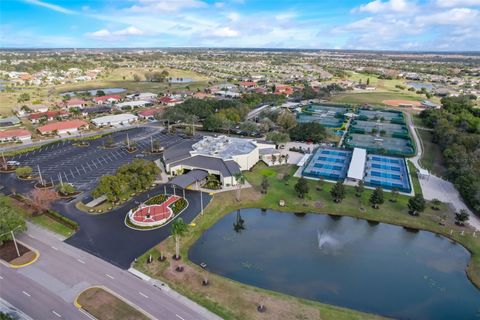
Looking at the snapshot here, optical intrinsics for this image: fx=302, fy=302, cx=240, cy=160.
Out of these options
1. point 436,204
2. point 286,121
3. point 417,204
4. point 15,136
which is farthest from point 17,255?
point 286,121

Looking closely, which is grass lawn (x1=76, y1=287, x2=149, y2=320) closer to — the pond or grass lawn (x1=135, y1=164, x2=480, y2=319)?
grass lawn (x1=135, y1=164, x2=480, y2=319)

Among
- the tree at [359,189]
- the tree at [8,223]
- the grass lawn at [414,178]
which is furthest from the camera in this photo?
the grass lawn at [414,178]

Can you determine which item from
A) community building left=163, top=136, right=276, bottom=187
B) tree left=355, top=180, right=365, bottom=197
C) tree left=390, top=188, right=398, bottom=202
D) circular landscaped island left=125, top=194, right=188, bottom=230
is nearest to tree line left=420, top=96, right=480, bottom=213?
tree left=390, top=188, right=398, bottom=202

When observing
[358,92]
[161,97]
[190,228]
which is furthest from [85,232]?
[358,92]

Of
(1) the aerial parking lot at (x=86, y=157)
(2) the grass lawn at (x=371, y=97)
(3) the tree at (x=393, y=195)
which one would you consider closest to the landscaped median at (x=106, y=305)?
(1) the aerial parking lot at (x=86, y=157)

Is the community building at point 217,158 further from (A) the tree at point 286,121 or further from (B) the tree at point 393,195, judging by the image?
(B) the tree at point 393,195

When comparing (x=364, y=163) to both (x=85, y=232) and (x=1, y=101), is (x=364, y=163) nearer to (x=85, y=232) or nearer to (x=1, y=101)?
(x=85, y=232)

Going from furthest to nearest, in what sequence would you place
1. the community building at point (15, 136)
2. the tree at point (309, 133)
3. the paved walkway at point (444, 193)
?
the tree at point (309, 133) < the community building at point (15, 136) < the paved walkway at point (444, 193)
